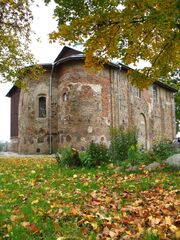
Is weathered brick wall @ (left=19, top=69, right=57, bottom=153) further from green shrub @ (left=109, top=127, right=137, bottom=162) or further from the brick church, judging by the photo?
green shrub @ (left=109, top=127, right=137, bottom=162)

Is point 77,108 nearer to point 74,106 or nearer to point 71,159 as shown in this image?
point 74,106

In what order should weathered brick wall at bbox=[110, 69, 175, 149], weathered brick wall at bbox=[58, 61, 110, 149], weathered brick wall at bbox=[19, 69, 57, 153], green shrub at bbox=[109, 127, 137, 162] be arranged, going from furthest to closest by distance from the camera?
1. weathered brick wall at bbox=[110, 69, 175, 149]
2. weathered brick wall at bbox=[19, 69, 57, 153]
3. weathered brick wall at bbox=[58, 61, 110, 149]
4. green shrub at bbox=[109, 127, 137, 162]

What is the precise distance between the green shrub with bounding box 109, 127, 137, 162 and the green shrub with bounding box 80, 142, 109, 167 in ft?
0.99

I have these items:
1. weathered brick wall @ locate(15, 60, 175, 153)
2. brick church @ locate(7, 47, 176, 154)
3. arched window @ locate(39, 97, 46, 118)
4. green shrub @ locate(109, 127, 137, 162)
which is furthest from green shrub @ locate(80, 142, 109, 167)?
arched window @ locate(39, 97, 46, 118)

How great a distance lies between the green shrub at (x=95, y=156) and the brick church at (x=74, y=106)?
12231mm

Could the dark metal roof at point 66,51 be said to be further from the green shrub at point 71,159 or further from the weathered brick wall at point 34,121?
the green shrub at point 71,159

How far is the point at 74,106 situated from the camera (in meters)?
23.9

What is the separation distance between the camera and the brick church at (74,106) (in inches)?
941

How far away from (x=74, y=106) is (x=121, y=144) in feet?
44.3

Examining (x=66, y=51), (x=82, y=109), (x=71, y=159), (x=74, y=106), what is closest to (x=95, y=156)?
(x=71, y=159)

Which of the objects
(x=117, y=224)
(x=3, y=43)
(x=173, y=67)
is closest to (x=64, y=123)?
(x=3, y=43)

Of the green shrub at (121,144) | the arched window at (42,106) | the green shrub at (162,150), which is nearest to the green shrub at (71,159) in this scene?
the green shrub at (121,144)

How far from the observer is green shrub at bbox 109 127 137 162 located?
10.6 meters

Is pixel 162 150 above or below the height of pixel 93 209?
above
